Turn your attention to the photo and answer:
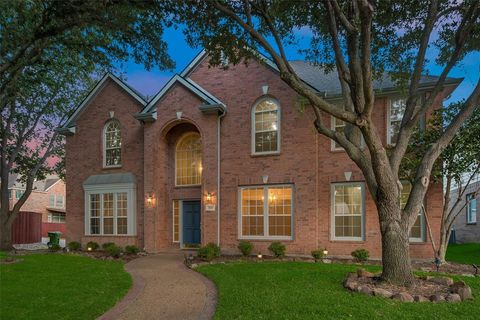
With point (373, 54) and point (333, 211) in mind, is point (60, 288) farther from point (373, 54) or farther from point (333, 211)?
point (373, 54)

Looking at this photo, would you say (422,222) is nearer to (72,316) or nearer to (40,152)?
(72,316)

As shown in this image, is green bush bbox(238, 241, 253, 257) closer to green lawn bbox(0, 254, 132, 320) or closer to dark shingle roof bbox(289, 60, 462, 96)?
green lawn bbox(0, 254, 132, 320)

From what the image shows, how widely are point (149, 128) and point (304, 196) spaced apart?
750 cm

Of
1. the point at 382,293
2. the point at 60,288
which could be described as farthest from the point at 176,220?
the point at 382,293

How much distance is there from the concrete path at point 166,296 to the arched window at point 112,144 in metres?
6.97

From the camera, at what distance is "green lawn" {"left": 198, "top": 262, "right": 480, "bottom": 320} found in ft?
19.5

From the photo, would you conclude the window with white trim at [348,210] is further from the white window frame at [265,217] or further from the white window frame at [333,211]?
the white window frame at [265,217]

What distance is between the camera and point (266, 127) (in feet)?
48.0

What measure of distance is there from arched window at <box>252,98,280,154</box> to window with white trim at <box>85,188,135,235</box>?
6.33 meters

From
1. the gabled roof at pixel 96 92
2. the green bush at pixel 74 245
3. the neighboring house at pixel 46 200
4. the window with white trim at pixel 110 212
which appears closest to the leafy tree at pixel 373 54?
the gabled roof at pixel 96 92

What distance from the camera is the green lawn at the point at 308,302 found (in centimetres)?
594

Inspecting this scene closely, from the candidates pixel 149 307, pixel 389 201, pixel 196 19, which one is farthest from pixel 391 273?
pixel 196 19

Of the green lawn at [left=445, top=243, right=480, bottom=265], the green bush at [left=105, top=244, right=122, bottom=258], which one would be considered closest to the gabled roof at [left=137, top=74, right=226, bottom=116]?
the green bush at [left=105, top=244, right=122, bottom=258]

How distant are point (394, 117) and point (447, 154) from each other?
2.58m
